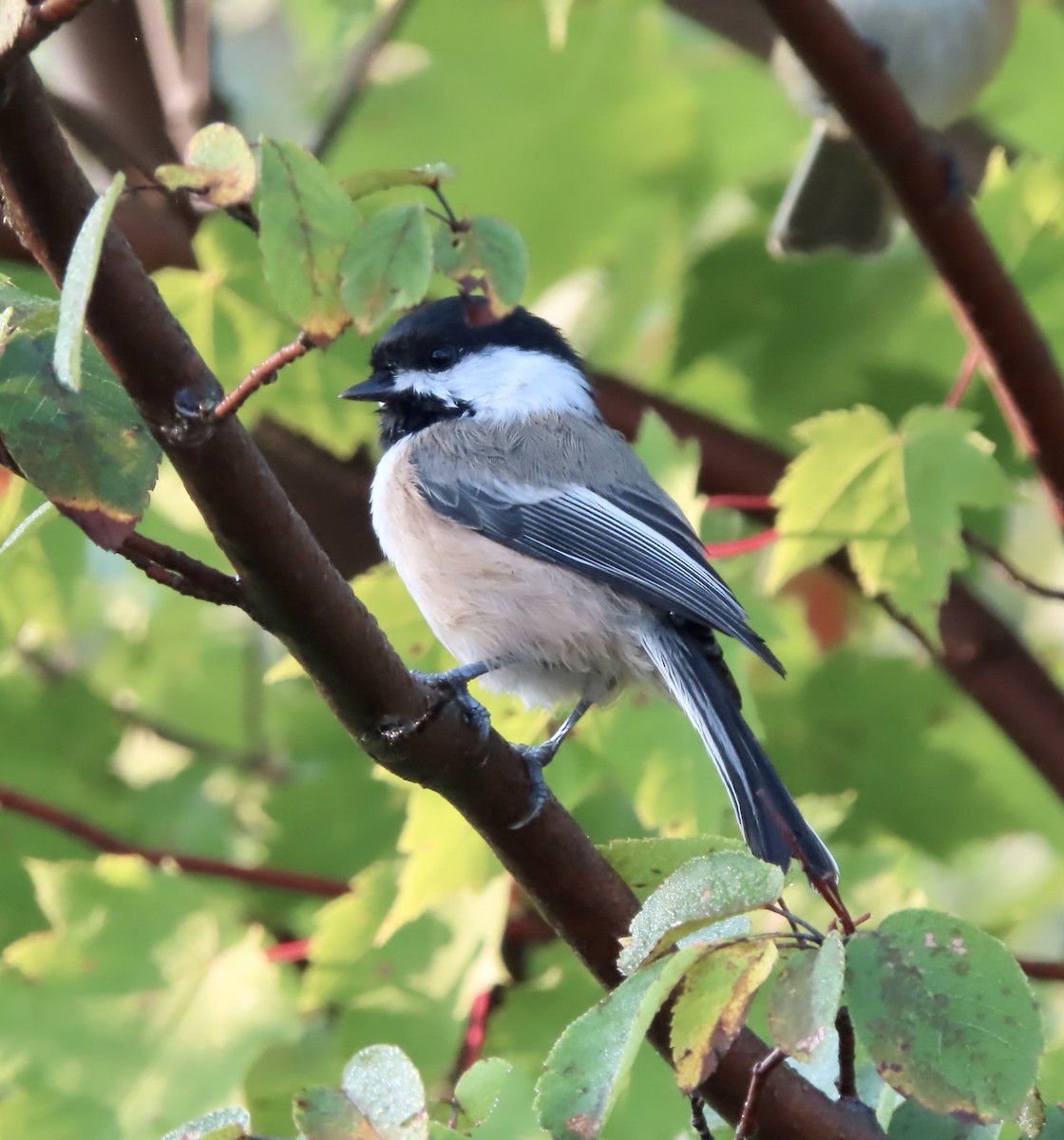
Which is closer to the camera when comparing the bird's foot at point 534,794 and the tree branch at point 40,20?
the tree branch at point 40,20

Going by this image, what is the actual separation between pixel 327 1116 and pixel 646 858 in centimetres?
35

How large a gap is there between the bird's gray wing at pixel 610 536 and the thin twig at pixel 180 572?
1.66 feet

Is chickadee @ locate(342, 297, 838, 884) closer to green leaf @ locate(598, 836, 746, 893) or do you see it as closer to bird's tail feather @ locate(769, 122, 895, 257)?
green leaf @ locate(598, 836, 746, 893)

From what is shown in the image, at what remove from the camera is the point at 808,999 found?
58 cm

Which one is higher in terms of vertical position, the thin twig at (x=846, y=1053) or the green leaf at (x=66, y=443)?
the green leaf at (x=66, y=443)

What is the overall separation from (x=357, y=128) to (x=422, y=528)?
1.86ft

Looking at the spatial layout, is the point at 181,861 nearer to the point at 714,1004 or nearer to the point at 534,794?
the point at 534,794

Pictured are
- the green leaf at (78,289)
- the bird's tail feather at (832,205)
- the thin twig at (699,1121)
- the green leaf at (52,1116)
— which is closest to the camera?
the green leaf at (78,289)

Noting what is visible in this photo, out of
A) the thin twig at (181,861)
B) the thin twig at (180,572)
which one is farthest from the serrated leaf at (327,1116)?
the thin twig at (181,861)

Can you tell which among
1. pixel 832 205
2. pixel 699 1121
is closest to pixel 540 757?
pixel 699 1121

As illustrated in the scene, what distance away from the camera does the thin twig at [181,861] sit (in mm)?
1381

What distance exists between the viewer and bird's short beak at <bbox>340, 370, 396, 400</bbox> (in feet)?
4.54

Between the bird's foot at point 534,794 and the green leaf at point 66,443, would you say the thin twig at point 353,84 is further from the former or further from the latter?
the green leaf at point 66,443

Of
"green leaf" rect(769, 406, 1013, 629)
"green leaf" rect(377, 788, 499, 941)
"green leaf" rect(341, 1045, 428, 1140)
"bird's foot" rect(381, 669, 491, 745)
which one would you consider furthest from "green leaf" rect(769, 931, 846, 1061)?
"green leaf" rect(769, 406, 1013, 629)
